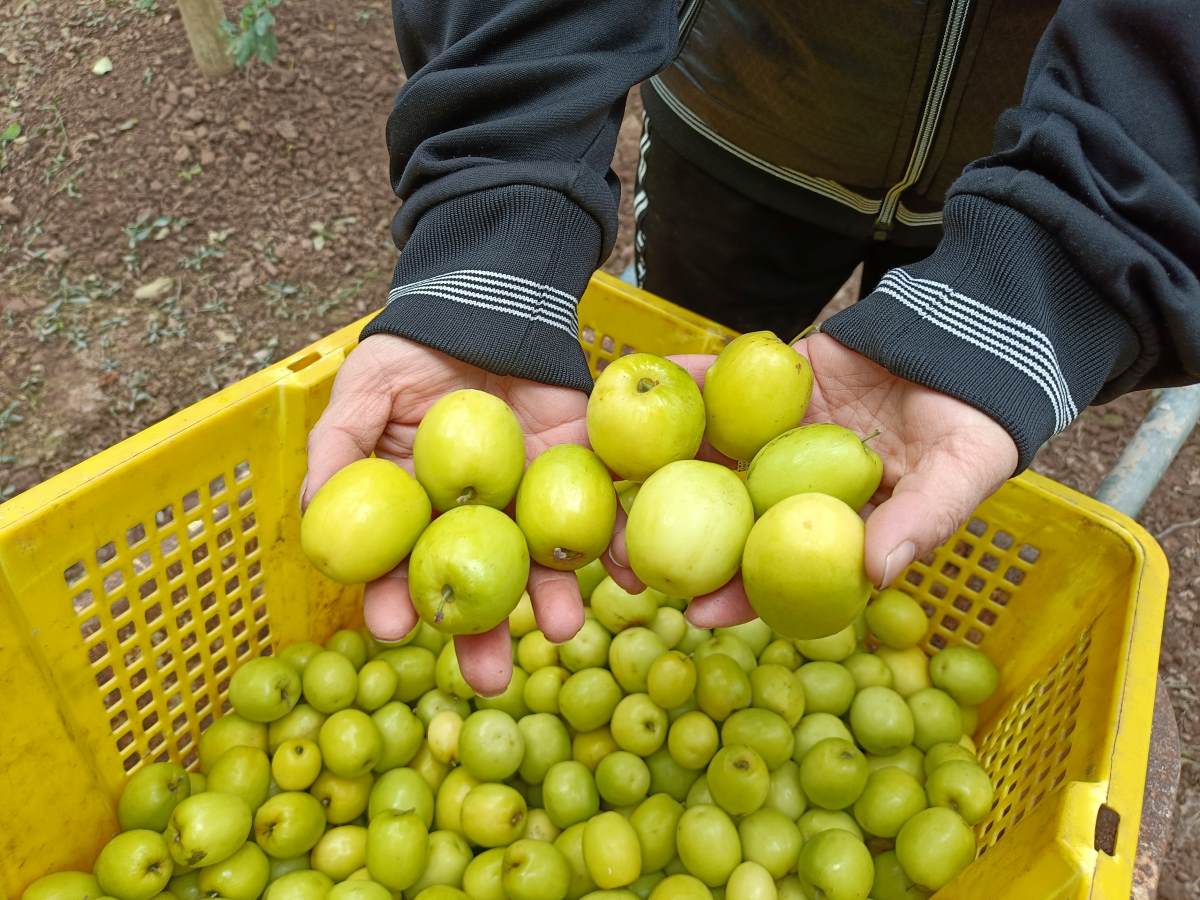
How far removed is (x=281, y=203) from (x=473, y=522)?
388 cm

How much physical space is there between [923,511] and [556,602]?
2.63 ft

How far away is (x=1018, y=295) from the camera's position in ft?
6.27

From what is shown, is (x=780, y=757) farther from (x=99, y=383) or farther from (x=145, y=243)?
(x=145, y=243)

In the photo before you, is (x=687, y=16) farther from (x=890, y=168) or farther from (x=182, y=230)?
(x=182, y=230)

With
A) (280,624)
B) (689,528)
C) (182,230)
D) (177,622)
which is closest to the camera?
(689,528)

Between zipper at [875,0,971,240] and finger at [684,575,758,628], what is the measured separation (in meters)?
1.37

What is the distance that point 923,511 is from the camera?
1716 millimetres

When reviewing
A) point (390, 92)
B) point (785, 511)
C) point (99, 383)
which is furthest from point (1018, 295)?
point (390, 92)

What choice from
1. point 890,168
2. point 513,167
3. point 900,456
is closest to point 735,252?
point 890,168

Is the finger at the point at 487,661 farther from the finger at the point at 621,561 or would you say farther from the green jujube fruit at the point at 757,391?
the green jujube fruit at the point at 757,391

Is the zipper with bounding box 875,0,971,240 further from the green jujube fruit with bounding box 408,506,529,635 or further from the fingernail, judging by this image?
the green jujube fruit with bounding box 408,506,529,635

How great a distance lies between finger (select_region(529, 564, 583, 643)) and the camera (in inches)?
79.0

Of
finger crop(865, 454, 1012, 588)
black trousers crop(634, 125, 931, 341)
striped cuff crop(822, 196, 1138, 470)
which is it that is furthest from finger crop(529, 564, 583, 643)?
black trousers crop(634, 125, 931, 341)

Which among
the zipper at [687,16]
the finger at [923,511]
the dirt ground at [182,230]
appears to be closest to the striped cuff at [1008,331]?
the finger at [923,511]
